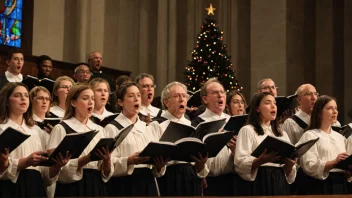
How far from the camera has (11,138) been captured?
4.44 meters

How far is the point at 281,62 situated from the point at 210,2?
2.50m

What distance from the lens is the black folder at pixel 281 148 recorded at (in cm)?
505

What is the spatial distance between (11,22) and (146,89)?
5444mm

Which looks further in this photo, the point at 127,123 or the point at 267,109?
the point at 267,109

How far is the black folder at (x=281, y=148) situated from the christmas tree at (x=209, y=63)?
18.2 ft

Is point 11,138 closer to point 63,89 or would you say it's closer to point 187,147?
point 187,147

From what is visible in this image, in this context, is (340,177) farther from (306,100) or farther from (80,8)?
(80,8)

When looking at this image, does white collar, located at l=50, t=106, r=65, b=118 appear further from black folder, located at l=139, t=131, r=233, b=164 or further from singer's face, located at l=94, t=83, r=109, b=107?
black folder, located at l=139, t=131, r=233, b=164

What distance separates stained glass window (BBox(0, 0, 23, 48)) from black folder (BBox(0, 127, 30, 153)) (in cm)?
701

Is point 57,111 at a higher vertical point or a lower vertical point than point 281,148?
higher

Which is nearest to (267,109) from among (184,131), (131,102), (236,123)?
(236,123)

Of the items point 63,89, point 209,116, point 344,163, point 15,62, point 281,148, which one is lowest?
point 344,163

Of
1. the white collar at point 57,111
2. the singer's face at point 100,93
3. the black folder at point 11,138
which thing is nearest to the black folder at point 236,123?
the singer's face at point 100,93

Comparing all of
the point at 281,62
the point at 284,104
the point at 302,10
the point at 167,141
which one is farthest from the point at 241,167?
the point at 302,10
